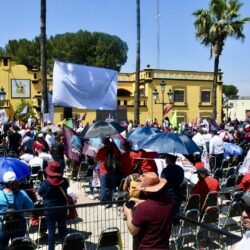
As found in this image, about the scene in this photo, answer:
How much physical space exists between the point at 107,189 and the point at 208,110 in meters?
40.7

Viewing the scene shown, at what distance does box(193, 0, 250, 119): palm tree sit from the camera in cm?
3070

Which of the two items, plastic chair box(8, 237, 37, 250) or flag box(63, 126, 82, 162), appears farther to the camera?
flag box(63, 126, 82, 162)

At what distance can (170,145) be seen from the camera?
8812 millimetres

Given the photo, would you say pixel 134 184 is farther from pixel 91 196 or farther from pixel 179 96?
pixel 179 96

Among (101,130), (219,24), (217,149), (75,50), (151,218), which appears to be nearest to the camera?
(151,218)

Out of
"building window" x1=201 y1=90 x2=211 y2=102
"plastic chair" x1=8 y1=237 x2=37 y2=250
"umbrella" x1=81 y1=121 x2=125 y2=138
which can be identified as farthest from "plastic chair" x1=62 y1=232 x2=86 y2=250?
"building window" x1=201 y1=90 x2=211 y2=102

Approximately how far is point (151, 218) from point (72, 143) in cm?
849

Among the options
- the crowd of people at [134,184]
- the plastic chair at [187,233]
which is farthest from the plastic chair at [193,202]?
the plastic chair at [187,233]

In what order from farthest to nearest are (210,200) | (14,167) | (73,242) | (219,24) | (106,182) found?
(219,24), (106,182), (210,200), (14,167), (73,242)

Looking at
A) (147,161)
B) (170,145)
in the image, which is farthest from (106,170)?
(170,145)

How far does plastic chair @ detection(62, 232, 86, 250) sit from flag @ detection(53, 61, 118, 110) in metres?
5.90

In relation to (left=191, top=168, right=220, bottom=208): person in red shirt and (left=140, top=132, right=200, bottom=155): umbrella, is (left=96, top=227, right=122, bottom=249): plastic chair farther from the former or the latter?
(left=140, top=132, right=200, bottom=155): umbrella

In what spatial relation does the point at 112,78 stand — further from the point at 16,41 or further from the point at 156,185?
the point at 16,41

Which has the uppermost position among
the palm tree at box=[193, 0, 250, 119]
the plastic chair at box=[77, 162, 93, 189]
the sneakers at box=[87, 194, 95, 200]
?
the palm tree at box=[193, 0, 250, 119]
